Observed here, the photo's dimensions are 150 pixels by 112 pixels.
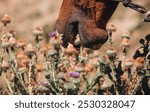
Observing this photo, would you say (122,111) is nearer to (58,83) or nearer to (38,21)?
(58,83)

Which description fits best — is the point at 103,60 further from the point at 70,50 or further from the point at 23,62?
the point at 23,62

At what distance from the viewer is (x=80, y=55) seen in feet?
18.3

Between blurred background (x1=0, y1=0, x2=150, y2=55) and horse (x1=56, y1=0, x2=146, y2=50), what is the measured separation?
670 cm

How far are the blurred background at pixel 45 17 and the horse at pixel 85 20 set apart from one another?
670 centimetres

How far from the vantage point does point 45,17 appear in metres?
15.6

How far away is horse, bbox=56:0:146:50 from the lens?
18.8 ft

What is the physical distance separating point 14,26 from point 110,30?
10704 millimetres

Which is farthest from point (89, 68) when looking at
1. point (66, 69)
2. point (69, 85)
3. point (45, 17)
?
point (45, 17)

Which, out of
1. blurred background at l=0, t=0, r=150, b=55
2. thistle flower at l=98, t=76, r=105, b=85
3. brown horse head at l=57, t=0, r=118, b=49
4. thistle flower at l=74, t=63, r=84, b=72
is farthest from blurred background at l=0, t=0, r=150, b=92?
thistle flower at l=74, t=63, r=84, b=72

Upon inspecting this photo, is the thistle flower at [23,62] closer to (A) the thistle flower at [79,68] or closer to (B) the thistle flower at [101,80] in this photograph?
(A) the thistle flower at [79,68]

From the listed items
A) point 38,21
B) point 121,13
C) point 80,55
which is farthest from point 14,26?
point 80,55

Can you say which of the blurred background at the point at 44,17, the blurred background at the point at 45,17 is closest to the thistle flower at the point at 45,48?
the blurred background at the point at 44,17

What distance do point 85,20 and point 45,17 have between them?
9873 mm

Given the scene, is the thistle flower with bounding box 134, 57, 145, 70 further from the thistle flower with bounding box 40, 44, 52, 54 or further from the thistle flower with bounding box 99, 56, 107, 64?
the thistle flower with bounding box 40, 44, 52, 54
